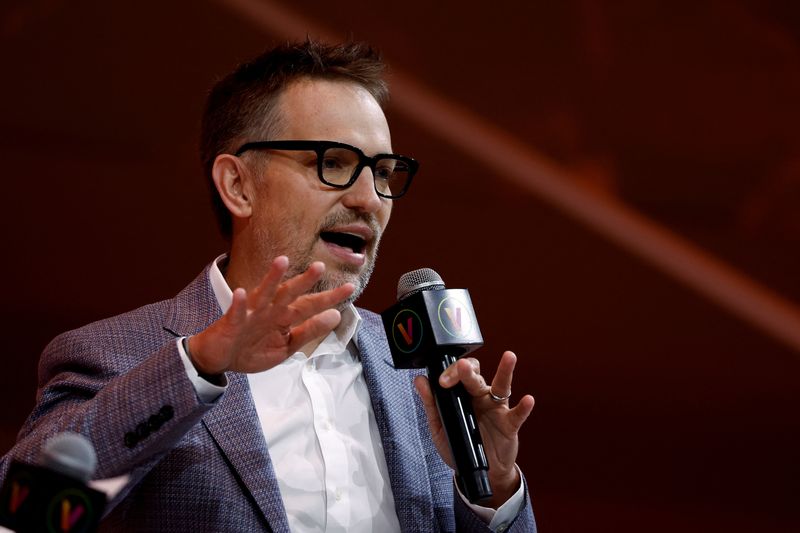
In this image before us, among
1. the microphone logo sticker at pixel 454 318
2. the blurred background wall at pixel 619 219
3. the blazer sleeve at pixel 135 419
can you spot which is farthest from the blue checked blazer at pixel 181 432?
the blurred background wall at pixel 619 219

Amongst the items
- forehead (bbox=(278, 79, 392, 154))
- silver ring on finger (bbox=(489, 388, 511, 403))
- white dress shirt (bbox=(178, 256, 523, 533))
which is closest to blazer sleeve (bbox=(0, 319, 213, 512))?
white dress shirt (bbox=(178, 256, 523, 533))

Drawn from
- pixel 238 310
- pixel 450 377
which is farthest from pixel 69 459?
pixel 450 377

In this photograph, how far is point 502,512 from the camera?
58.0 inches

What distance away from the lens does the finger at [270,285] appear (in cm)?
109

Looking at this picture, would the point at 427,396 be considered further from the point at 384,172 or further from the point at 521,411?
the point at 384,172

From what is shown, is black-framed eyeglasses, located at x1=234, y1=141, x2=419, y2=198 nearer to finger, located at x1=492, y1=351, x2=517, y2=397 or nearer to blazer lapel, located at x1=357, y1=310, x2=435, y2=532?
blazer lapel, located at x1=357, y1=310, x2=435, y2=532

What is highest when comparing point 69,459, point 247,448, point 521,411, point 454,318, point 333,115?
point 333,115

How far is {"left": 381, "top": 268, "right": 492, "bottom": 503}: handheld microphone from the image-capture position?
1.24m

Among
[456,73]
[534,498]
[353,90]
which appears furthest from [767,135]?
[353,90]

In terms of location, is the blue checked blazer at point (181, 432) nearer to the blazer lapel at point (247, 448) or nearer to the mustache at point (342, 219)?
the blazer lapel at point (247, 448)

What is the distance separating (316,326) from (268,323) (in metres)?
0.07

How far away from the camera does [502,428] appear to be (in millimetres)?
1389

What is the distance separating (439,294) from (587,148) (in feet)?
4.48

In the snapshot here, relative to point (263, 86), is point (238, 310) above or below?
below
